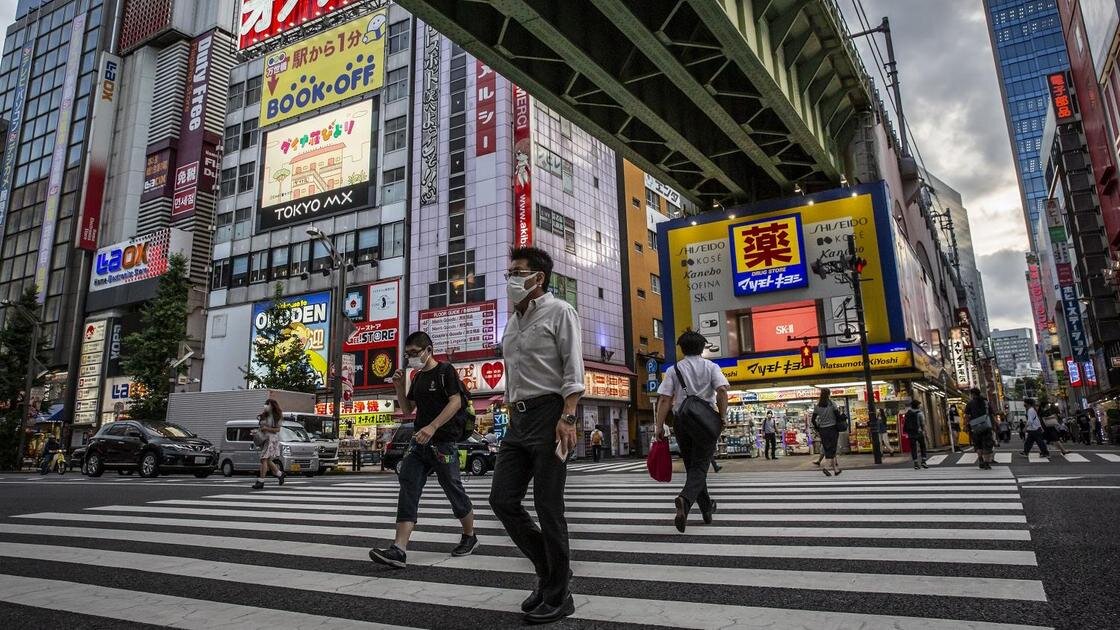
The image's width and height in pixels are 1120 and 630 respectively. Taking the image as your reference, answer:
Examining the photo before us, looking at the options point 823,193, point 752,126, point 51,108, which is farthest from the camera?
point 51,108

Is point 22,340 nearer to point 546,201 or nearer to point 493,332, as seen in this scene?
point 493,332

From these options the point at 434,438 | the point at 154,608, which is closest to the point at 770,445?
the point at 434,438

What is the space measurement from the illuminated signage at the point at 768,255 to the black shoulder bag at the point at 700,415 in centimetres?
1959

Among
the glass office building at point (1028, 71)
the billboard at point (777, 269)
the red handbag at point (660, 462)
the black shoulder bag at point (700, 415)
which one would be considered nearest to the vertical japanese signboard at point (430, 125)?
the billboard at point (777, 269)

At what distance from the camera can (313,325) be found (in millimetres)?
37531

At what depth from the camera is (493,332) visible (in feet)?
106

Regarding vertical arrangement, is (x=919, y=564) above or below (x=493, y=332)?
below

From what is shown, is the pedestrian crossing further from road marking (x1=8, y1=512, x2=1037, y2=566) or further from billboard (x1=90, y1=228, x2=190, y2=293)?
billboard (x1=90, y1=228, x2=190, y2=293)

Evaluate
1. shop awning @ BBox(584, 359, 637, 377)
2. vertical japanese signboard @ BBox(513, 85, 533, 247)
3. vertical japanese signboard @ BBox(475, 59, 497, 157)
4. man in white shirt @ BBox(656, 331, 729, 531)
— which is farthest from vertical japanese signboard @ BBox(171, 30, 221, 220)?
man in white shirt @ BBox(656, 331, 729, 531)

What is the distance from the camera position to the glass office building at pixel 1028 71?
122 meters

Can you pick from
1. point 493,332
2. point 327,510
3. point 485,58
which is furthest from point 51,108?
point 327,510

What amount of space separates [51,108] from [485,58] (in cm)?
6511

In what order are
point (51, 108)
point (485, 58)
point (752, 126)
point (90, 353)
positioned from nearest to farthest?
1. point (485, 58)
2. point (752, 126)
3. point (90, 353)
4. point (51, 108)

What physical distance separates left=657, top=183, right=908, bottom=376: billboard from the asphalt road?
53.3 ft
